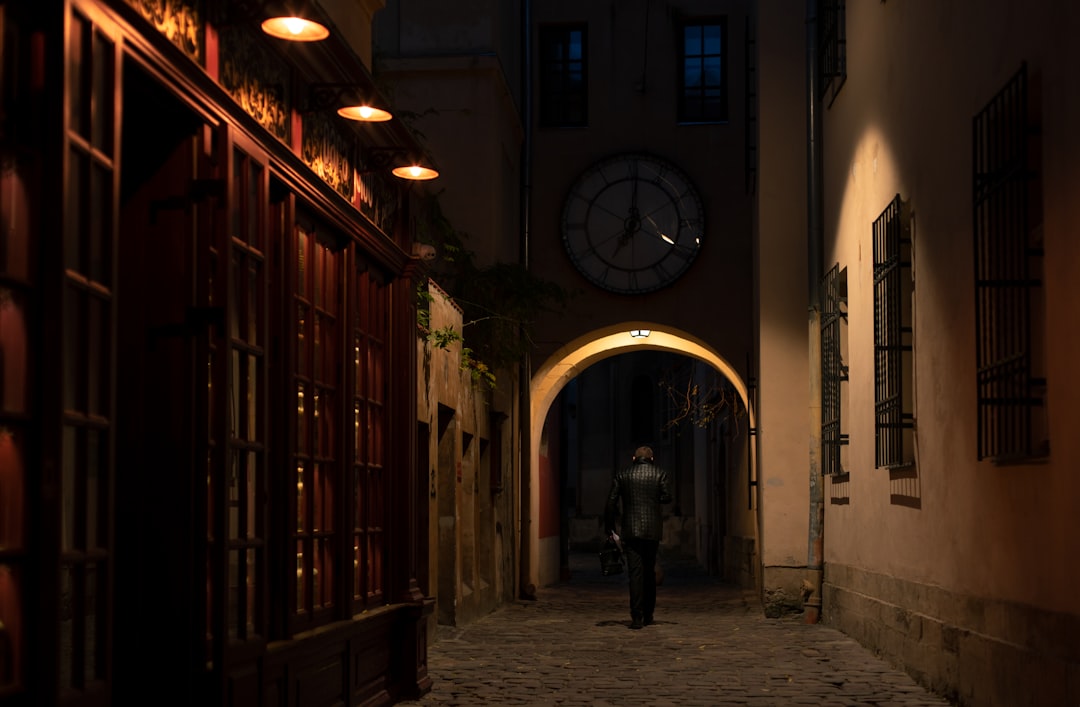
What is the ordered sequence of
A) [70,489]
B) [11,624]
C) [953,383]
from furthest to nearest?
[953,383] < [70,489] < [11,624]

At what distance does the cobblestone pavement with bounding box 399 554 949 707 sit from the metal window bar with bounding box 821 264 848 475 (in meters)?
1.87

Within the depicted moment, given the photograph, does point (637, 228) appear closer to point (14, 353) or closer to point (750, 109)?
point (750, 109)

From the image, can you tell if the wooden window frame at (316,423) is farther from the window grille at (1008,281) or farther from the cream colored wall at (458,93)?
the cream colored wall at (458,93)

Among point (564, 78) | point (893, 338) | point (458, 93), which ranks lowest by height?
point (893, 338)

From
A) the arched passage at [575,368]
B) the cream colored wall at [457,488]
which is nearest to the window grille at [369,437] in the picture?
the cream colored wall at [457,488]

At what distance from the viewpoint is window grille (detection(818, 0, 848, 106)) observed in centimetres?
1498

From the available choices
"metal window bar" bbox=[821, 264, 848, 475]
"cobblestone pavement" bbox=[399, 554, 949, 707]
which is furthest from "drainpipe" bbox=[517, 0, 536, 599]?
A: "metal window bar" bbox=[821, 264, 848, 475]

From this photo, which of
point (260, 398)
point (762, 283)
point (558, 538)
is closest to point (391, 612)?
point (260, 398)

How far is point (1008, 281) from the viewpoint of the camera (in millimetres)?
8109

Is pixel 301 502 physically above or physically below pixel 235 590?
above

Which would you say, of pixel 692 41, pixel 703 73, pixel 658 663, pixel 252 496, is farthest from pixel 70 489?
pixel 692 41

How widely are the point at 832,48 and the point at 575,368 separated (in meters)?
8.65

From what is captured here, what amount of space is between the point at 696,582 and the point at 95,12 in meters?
23.0

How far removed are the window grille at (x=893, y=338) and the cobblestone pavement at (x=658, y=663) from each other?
71.3 inches
